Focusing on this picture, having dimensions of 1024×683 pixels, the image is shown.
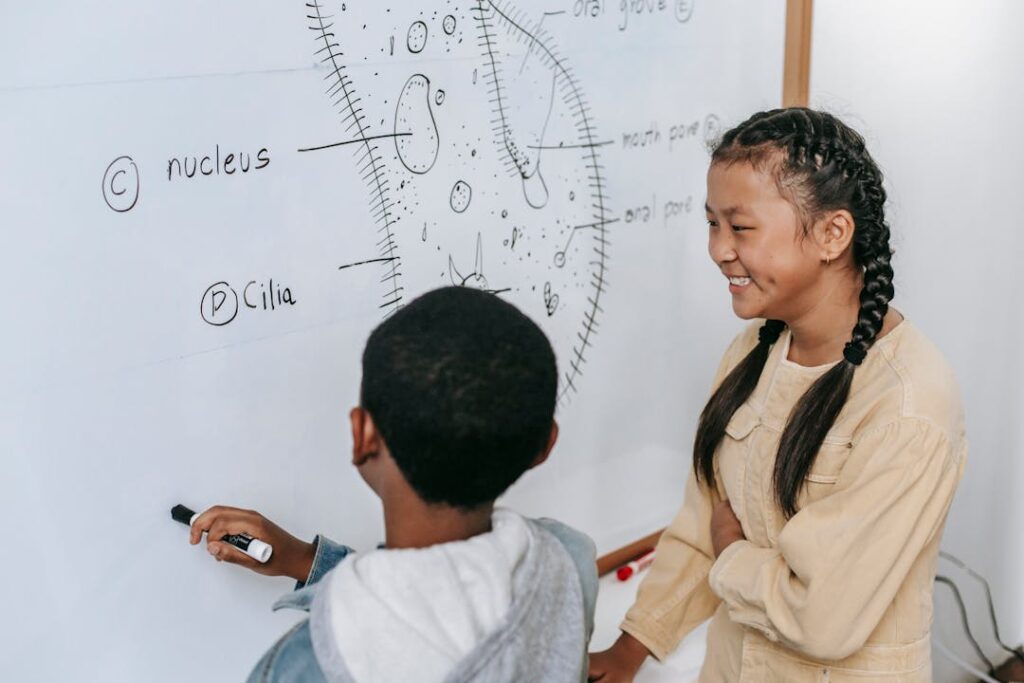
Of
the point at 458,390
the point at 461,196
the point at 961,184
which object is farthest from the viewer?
the point at 961,184

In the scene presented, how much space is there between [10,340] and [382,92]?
40 centimetres

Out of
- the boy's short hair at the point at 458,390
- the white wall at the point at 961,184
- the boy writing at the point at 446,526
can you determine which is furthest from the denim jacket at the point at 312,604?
the white wall at the point at 961,184

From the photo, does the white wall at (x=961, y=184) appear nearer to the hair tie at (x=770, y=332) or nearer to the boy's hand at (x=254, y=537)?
the hair tie at (x=770, y=332)

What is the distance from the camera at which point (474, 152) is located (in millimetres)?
1123

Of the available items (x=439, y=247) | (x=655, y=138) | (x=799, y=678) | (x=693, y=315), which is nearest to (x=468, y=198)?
(x=439, y=247)

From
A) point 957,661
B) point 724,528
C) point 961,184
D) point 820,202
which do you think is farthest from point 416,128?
point 957,661

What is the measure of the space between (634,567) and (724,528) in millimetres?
295

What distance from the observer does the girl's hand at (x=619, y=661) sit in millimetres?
1178

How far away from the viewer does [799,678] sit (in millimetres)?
1096

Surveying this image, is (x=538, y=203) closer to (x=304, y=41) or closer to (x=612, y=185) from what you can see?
(x=612, y=185)

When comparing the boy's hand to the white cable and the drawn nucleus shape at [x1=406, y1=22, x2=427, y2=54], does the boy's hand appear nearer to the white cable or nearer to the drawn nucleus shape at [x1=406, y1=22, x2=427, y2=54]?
the drawn nucleus shape at [x1=406, y1=22, x2=427, y2=54]

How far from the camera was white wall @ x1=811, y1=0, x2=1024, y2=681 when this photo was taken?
1.59 metres

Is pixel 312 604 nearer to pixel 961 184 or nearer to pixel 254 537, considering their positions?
pixel 254 537

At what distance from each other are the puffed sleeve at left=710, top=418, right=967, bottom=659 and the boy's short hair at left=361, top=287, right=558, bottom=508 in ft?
1.20
